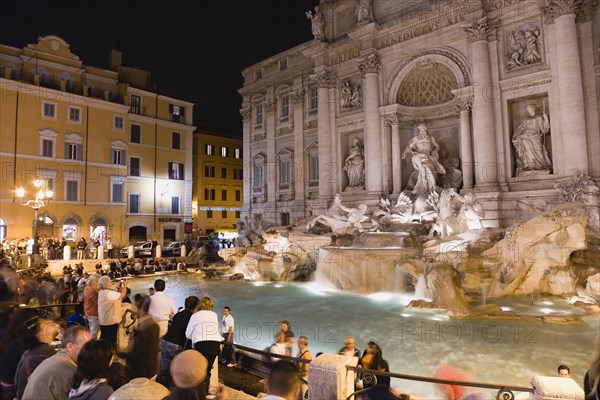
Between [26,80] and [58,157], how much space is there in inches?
198

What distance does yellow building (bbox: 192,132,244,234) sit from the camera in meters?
38.5

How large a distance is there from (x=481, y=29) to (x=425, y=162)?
5.80 m

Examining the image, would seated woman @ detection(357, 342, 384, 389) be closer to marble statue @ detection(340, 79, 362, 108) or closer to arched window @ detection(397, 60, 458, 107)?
arched window @ detection(397, 60, 458, 107)

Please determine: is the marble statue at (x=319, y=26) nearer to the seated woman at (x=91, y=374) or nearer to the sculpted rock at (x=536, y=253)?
the sculpted rock at (x=536, y=253)

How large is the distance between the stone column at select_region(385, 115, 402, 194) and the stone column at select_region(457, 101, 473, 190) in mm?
3143

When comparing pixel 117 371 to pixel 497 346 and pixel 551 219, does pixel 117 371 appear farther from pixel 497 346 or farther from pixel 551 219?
pixel 551 219

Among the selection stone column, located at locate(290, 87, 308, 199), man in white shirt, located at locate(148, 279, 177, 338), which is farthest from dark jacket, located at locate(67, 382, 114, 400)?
stone column, located at locate(290, 87, 308, 199)

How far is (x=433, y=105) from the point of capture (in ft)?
64.5

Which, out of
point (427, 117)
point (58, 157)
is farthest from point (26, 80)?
point (427, 117)

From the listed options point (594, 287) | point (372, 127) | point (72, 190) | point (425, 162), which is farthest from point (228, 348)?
point (72, 190)

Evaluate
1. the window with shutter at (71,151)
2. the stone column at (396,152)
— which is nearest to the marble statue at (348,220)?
the stone column at (396,152)

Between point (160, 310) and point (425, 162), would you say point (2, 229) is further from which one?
point (425, 162)

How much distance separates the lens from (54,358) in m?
3.12

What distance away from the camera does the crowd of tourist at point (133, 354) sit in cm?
278
